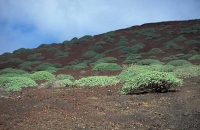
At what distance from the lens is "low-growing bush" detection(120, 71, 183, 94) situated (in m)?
10.2

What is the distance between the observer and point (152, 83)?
10.4 metres

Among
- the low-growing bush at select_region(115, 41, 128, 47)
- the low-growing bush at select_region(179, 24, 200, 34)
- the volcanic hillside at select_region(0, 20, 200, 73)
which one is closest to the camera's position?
the volcanic hillside at select_region(0, 20, 200, 73)

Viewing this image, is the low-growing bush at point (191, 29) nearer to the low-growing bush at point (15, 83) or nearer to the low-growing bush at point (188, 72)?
the low-growing bush at point (188, 72)

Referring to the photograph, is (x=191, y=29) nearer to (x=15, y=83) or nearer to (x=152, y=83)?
(x=15, y=83)

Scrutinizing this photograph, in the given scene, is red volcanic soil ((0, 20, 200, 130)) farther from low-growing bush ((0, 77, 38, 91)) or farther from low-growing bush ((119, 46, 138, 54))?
low-growing bush ((119, 46, 138, 54))

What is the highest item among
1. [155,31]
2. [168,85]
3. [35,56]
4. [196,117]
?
[155,31]

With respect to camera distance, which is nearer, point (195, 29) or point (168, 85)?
point (168, 85)

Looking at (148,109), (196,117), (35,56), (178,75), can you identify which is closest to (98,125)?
(148,109)

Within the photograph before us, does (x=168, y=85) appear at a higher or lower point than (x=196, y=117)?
higher

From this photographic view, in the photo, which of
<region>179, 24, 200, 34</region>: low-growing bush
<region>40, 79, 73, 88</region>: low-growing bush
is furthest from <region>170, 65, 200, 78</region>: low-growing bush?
<region>179, 24, 200, 34</region>: low-growing bush

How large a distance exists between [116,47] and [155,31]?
9.24 metres

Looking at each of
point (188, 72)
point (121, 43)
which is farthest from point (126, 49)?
point (188, 72)

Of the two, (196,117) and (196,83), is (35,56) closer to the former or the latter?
(196,83)

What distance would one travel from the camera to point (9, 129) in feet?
21.3
